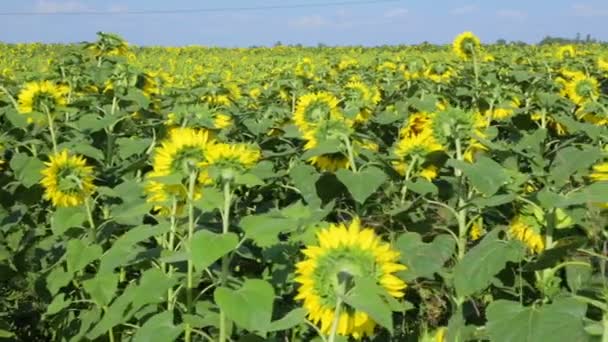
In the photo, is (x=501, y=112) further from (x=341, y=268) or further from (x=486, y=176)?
(x=341, y=268)

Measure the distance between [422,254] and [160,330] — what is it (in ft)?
2.26

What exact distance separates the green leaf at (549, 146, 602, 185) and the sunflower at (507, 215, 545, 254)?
115 mm

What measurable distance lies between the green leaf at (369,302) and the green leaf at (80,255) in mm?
1007

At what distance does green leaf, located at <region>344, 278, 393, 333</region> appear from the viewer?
1.23 m

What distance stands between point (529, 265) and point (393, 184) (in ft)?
2.76

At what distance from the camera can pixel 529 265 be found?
1.55 m

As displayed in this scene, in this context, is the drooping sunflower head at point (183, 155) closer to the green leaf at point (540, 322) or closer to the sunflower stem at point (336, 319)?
the sunflower stem at point (336, 319)

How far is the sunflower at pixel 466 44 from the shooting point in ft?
16.9

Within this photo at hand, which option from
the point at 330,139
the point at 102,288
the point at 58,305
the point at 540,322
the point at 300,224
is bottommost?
the point at 58,305

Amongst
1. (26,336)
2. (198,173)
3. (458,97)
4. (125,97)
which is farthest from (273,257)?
(458,97)

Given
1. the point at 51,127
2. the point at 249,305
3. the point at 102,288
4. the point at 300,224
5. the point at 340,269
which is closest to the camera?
the point at 340,269

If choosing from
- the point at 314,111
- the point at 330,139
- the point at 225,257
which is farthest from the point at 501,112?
the point at 225,257

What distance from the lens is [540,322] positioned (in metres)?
1.37

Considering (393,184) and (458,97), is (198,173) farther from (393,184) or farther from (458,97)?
(458,97)
